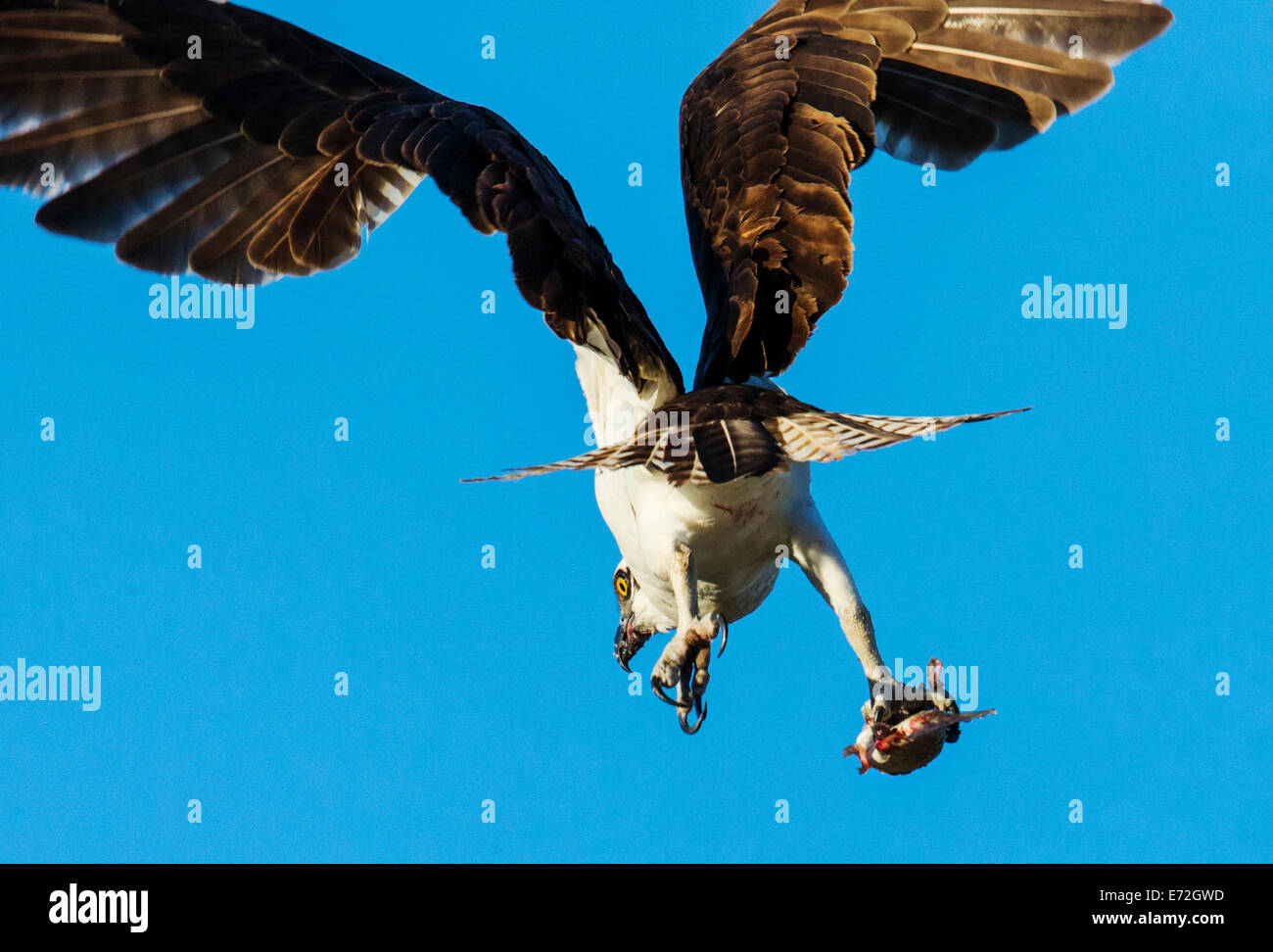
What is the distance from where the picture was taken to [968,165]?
1339cm

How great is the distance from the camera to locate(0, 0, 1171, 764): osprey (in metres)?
10.5

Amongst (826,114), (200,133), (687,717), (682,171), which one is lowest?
(687,717)

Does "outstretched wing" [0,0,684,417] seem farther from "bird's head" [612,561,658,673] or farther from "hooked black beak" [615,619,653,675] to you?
"hooked black beak" [615,619,653,675]

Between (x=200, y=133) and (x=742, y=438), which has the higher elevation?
(x=200, y=133)

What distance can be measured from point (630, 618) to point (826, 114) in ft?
11.9

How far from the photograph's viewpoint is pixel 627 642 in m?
12.2

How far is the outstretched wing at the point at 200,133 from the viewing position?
1216 cm

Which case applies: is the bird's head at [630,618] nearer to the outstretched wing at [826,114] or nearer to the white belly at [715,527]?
the white belly at [715,527]

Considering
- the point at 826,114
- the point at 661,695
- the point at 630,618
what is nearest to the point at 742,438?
the point at 661,695

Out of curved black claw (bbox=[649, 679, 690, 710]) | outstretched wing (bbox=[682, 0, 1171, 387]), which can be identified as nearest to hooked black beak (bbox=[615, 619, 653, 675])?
outstretched wing (bbox=[682, 0, 1171, 387])

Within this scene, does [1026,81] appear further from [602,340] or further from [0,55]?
[0,55]

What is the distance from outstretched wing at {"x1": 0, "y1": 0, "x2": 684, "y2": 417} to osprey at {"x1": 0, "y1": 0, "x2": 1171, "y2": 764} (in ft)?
0.05

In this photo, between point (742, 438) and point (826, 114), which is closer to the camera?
point (742, 438)

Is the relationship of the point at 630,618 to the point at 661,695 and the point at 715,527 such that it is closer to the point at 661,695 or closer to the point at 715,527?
the point at 715,527
